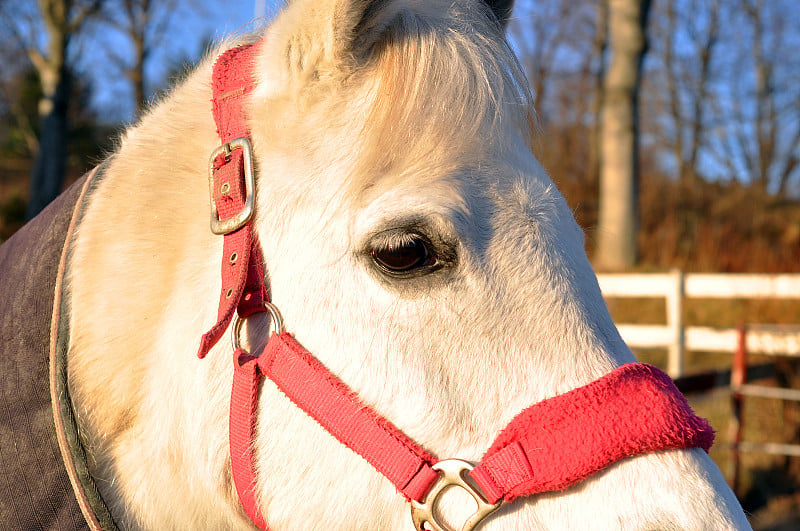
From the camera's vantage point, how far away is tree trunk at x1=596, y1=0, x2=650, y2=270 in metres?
9.80

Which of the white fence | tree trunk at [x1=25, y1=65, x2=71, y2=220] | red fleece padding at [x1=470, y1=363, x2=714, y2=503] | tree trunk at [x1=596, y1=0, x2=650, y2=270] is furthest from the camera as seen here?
tree trunk at [x1=25, y1=65, x2=71, y2=220]

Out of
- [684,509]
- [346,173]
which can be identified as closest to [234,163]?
[346,173]

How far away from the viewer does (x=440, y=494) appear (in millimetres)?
1342

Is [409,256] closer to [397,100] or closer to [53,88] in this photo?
[397,100]

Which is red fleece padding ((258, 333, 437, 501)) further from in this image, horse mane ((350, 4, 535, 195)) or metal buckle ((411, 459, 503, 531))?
horse mane ((350, 4, 535, 195))

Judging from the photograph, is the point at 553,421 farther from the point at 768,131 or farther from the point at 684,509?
the point at 768,131

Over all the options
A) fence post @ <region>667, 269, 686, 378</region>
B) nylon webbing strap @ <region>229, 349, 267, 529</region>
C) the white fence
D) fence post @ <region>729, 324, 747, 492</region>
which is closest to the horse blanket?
nylon webbing strap @ <region>229, 349, 267, 529</region>

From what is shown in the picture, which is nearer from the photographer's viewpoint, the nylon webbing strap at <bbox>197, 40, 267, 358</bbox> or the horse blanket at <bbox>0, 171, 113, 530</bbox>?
the nylon webbing strap at <bbox>197, 40, 267, 358</bbox>

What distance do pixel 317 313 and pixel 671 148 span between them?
24673 mm

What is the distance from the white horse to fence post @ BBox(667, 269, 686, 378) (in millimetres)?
6343

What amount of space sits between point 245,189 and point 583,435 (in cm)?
88

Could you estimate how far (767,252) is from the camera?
30.5ft

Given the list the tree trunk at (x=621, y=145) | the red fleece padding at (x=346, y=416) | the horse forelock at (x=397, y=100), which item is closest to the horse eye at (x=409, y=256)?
the horse forelock at (x=397, y=100)

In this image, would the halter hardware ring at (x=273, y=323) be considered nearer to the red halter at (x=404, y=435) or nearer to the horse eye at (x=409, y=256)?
the red halter at (x=404, y=435)
